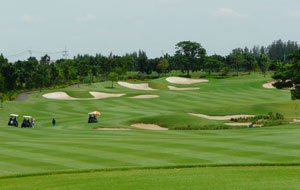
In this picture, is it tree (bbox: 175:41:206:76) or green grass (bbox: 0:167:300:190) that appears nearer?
green grass (bbox: 0:167:300:190)

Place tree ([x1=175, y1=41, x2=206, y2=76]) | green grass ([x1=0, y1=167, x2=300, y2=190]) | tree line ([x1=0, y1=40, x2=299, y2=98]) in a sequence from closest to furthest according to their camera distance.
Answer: green grass ([x1=0, y1=167, x2=300, y2=190]), tree line ([x1=0, y1=40, x2=299, y2=98]), tree ([x1=175, y1=41, x2=206, y2=76])

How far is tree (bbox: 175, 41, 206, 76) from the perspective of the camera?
183 meters

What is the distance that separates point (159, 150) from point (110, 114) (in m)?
33.7

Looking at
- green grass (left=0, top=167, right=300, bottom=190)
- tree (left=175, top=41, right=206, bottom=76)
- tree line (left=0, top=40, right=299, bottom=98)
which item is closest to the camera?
green grass (left=0, top=167, right=300, bottom=190)

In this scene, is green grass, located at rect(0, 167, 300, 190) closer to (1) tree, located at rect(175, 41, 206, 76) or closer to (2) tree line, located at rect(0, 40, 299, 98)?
(2) tree line, located at rect(0, 40, 299, 98)

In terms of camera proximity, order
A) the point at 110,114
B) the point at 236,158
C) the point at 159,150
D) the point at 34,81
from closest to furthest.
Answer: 1. the point at 236,158
2. the point at 159,150
3. the point at 110,114
4. the point at 34,81

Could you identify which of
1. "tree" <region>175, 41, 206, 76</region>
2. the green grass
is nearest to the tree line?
"tree" <region>175, 41, 206, 76</region>

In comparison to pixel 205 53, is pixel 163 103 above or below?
below

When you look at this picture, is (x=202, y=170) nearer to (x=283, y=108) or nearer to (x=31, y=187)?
(x=31, y=187)

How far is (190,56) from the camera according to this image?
190 metres

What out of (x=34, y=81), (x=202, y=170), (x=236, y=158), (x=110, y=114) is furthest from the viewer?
(x=34, y=81)

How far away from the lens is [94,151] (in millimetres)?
23703

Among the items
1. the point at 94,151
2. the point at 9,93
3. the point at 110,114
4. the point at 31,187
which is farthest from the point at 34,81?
the point at 31,187

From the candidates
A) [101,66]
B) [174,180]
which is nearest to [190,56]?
[101,66]
